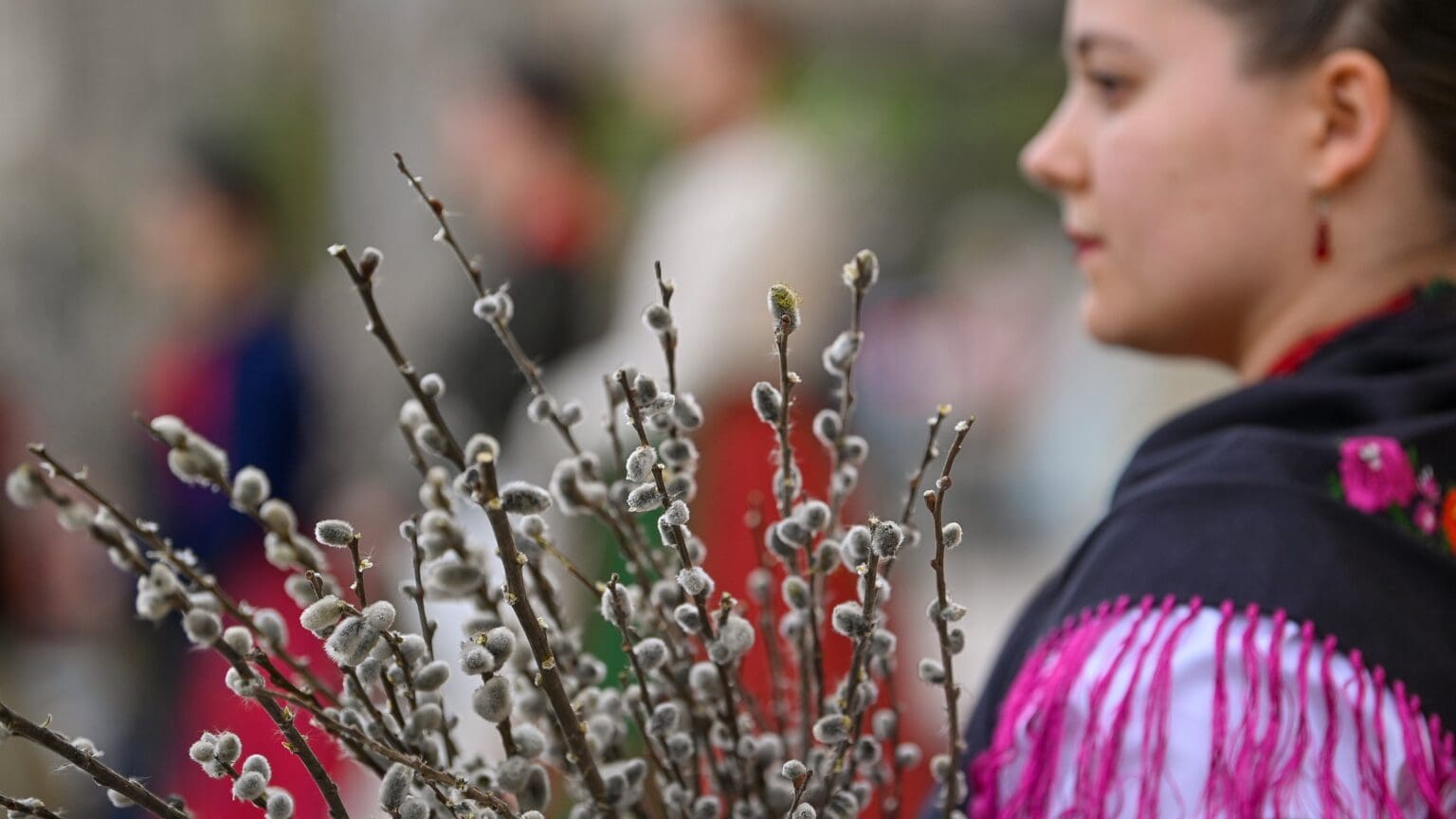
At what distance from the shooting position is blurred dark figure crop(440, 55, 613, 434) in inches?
77.7

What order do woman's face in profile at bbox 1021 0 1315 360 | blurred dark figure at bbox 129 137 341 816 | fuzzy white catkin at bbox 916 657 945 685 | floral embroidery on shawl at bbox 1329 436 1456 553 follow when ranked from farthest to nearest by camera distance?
blurred dark figure at bbox 129 137 341 816 → woman's face in profile at bbox 1021 0 1315 360 → floral embroidery on shawl at bbox 1329 436 1456 553 → fuzzy white catkin at bbox 916 657 945 685

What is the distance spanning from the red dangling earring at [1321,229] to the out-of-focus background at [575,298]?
692mm

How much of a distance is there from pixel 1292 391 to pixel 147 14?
4492 millimetres

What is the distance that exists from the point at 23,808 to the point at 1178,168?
0.63 metres

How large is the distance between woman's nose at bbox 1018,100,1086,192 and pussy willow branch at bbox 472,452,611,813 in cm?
48

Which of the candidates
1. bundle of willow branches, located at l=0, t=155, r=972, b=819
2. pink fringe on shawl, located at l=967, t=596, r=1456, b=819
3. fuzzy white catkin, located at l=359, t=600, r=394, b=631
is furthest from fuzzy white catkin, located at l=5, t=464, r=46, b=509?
pink fringe on shawl, located at l=967, t=596, r=1456, b=819

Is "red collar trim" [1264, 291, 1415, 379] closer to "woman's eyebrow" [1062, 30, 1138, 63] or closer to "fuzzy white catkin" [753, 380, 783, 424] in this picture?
"woman's eyebrow" [1062, 30, 1138, 63]

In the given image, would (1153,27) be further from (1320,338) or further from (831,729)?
(831,729)

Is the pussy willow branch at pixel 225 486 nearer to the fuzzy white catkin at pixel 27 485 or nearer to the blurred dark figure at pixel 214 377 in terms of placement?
the fuzzy white catkin at pixel 27 485

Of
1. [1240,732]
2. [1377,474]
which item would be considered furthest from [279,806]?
[1377,474]

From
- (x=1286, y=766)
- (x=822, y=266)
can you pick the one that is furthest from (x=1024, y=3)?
(x=1286, y=766)

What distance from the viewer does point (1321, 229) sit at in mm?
738

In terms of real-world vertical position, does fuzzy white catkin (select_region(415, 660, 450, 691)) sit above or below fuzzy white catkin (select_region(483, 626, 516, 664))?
above

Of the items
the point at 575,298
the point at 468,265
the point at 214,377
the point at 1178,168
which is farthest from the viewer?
the point at 214,377
